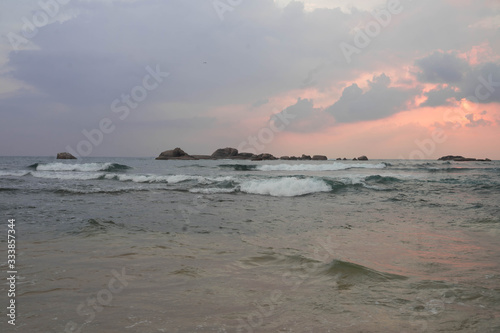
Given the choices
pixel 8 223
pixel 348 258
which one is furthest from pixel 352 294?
pixel 8 223

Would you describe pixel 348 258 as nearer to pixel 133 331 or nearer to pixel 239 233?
pixel 239 233

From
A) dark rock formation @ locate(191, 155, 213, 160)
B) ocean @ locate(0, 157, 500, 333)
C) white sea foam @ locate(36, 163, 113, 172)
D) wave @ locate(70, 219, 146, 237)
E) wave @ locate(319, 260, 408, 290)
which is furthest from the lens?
dark rock formation @ locate(191, 155, 213, 160)

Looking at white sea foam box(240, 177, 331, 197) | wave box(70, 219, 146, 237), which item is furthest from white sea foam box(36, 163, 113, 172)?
wave box(70, 219, 146, 237)

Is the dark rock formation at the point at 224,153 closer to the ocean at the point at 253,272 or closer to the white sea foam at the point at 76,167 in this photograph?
the white sea foam at the point at 76,167

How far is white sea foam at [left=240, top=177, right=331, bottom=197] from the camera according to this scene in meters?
15.2

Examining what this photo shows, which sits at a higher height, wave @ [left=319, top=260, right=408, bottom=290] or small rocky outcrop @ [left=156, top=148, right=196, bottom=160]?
small rocky outcrop @ [left=156, top=148, right=196, bottom=160]

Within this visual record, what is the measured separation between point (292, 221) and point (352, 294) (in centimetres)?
465

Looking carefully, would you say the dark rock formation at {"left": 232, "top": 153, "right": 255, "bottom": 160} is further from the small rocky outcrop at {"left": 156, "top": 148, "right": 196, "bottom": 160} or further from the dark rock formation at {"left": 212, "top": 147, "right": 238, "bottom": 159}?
the small rocky outcrop at {"left": 156, "top": 148, "right": 196, "bottom": 160}

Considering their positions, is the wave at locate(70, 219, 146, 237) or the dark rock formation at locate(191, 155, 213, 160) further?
the dark rock formation at locate(191, 155, 213, 160)

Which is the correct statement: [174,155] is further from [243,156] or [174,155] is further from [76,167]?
[76,167]

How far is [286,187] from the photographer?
15523 millimetres

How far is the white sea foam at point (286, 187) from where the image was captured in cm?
1524

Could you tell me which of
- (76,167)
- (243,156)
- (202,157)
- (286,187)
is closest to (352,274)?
(286,187)

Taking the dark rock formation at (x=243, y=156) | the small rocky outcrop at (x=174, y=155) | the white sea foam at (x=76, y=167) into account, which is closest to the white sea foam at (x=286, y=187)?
the white sea foam at (x=76, y=167)
